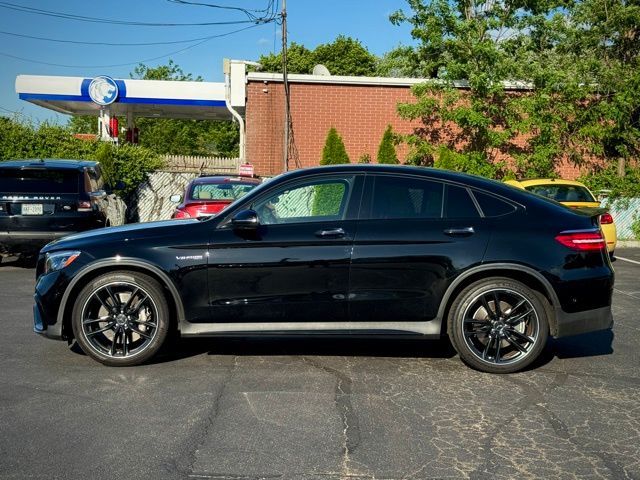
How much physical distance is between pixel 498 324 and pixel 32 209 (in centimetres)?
809

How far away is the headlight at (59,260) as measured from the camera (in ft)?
18.4

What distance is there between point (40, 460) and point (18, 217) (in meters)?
7.90

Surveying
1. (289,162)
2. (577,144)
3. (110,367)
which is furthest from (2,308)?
(577,144)

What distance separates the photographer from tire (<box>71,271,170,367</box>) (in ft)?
18.2

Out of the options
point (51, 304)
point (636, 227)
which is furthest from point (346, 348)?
point (636, 227)

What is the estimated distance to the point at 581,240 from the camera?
5527 millimetres

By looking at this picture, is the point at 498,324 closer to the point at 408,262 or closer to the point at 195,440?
the point at 408,262

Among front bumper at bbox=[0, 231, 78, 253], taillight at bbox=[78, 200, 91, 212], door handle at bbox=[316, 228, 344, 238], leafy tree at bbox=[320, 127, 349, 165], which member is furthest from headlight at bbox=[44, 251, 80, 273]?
leafy tree at bbox=[320, 127, 349, 165]

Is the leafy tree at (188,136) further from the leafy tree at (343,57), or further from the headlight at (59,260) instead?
the headlight at (59,260)

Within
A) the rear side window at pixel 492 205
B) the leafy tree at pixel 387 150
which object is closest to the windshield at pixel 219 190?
the rear side window at pixel 492 205

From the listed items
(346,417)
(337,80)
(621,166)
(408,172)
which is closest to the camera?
(346,417)

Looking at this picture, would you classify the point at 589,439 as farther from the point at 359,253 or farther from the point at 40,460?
the point at 40,460

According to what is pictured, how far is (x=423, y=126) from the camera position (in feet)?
69.1

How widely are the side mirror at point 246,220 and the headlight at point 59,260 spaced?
1346mm
